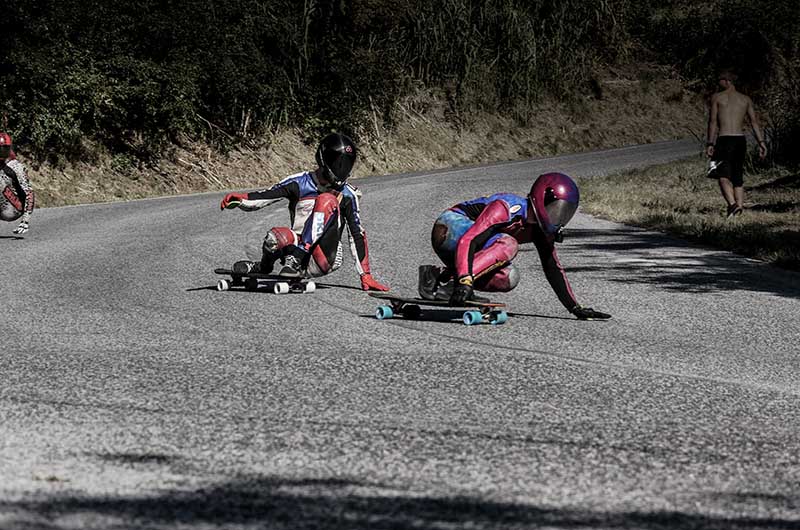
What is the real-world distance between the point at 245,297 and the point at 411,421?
17.6 feet

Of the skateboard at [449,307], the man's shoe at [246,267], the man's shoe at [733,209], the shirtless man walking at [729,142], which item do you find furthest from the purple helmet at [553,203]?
the man's shoe at [733,209]

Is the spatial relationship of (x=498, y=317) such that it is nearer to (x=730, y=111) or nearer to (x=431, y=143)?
(x=730, y=111)

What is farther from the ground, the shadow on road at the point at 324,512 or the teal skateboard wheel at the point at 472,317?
the teal skateboard wheel at the point at 472,317

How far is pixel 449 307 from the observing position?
373 inches

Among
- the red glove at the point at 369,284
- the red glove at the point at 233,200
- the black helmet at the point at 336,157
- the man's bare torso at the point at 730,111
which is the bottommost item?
the red glove at the point at 369,284

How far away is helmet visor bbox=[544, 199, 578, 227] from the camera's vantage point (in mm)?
9406

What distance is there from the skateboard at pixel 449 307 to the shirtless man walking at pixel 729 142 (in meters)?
9.35

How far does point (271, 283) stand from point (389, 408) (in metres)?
5.51

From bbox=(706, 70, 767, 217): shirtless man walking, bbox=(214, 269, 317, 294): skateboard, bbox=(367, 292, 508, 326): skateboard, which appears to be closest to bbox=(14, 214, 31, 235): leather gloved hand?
bbox=(214, 269, 317, 294): skateboard

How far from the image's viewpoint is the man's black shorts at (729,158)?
59.6ft

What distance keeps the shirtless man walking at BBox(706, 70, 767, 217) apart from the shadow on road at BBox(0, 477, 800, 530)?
46.3 ft

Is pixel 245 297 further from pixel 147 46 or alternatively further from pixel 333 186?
pixel 147 46

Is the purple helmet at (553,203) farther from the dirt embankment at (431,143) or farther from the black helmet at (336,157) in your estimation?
the dirt embankment at (431,143)

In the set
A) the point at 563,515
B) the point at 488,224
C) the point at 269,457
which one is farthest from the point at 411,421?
the point at 488,224
